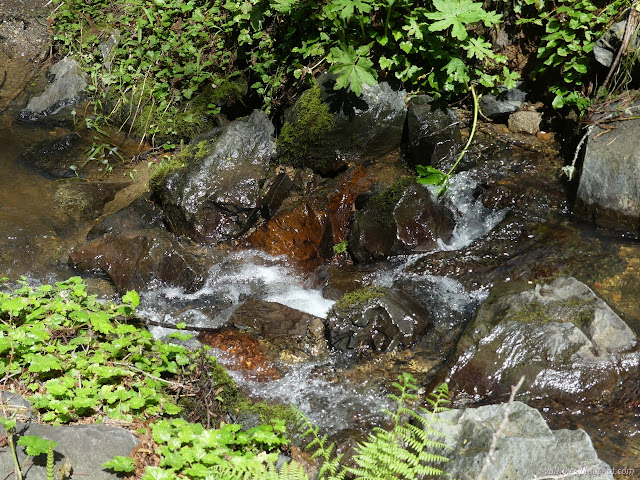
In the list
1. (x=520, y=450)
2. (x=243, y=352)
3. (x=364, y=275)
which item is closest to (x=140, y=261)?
(x=243, y=352)

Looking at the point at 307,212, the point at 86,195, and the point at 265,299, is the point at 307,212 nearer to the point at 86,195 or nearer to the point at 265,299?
the point at 265,299

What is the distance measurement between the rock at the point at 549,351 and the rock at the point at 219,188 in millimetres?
3136

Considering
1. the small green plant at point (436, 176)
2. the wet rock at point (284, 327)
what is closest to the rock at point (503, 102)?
the small green plant at point (436, 176)

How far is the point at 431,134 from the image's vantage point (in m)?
6.62

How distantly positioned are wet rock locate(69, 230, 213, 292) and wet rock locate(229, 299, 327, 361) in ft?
2.74

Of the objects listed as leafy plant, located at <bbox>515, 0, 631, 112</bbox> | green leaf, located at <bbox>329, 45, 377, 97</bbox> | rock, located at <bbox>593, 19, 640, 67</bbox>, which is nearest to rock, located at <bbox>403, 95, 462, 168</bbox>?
green leaf, located at <bbox>329, 45, 377, 97</bbox>

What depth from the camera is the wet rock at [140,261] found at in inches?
229

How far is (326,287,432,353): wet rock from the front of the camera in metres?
4.82

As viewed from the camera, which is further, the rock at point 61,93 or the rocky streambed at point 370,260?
the rock at point 61,93

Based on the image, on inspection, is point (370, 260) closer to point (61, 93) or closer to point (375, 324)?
point (375, 324)

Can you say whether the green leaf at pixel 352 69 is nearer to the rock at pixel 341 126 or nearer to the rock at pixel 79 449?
the rock at pixel 341 126

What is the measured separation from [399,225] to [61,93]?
609 cm

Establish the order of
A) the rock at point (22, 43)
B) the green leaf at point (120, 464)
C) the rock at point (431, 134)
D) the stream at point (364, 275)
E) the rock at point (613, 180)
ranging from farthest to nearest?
the rock at point (22, 43) → the rock at point (431, 134) → the rock at point (613, 180) → the stream at point (364, 275) → the green leaf at point (120, 464)

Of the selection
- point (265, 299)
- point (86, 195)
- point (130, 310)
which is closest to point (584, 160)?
point (265, 299)
